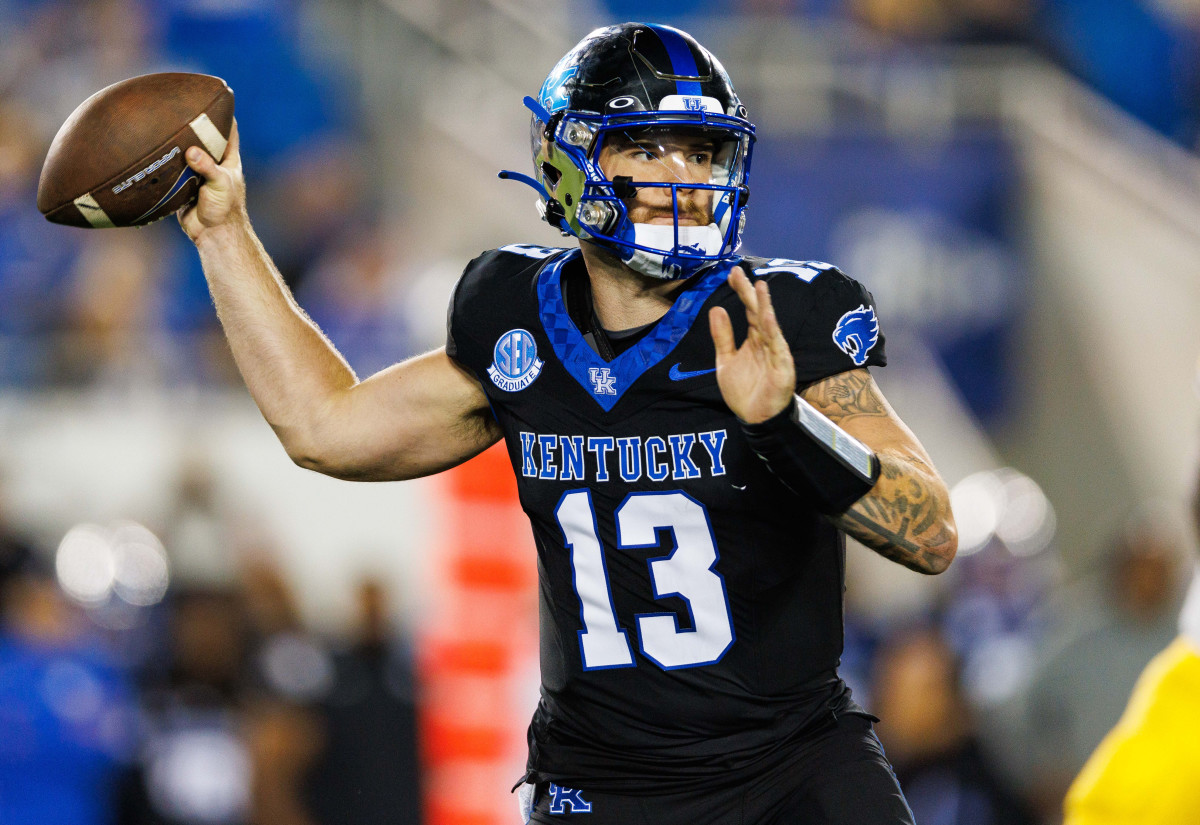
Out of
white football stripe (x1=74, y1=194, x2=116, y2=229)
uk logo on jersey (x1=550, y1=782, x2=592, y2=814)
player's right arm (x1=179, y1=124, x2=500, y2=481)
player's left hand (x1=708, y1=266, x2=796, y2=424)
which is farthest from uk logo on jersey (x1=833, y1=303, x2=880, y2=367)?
white football stripe (x1=74, y1=194, x2=116, y2=229)

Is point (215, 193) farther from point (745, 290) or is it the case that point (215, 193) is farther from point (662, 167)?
point (745, 290)

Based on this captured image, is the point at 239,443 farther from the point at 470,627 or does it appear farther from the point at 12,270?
the point at 470,627

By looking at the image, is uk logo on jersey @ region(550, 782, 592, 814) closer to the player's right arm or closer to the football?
the player's right arm

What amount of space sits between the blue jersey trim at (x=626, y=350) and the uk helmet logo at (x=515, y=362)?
0.14 feet

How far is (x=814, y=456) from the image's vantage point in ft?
7.51

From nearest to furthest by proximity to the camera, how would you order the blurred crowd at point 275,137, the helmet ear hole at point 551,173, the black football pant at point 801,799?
the black football pant at point 801,799 → the helmet ear hole at point 551,173 → the blurred crowd at point 275,137

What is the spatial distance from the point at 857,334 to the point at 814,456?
0.42 metres

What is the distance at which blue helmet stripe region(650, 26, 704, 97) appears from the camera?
276 centimetres

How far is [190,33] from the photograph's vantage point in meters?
8.63

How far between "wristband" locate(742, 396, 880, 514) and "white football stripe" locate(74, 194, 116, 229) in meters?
1.49

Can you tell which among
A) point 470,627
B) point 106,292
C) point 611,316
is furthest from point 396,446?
point 106,292

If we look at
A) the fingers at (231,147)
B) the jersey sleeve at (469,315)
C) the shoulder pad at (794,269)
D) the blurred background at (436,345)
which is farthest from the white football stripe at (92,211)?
the blurred background at (436,345)

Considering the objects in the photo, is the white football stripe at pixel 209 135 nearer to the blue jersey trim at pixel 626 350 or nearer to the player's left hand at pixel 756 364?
the blue jersey trim at pixel 626 350

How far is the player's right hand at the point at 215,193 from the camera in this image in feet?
10.0
